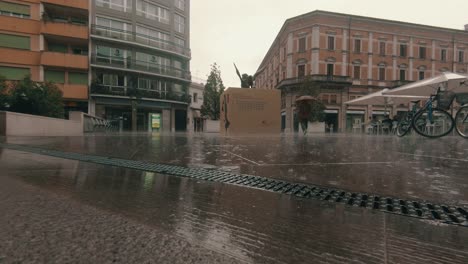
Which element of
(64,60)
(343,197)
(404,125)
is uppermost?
(64,60)

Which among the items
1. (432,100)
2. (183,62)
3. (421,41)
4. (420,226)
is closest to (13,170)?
(420,226)

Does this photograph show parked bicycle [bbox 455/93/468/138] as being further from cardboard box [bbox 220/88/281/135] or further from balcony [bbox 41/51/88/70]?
balcony [bbox 41/51/88/70]

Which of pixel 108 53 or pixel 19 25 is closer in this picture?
pixel 19 25

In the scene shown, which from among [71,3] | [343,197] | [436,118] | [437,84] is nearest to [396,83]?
[437,84]

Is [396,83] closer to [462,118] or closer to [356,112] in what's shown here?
[356,112]

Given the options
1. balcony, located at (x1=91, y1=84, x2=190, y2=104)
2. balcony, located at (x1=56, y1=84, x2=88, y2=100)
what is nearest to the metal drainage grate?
balcony, located at (x1=56, y1=84, x2=88, y2=100)

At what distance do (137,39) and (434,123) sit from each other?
1193 inches

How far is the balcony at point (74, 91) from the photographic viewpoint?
86.5 feet

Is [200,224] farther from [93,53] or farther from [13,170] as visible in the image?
[93,53]

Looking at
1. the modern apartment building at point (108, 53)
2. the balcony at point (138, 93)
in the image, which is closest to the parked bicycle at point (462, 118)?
the modern apartment building at point (108, 53)

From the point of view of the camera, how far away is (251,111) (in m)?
14.9

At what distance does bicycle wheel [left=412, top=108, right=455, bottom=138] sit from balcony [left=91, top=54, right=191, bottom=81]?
1120 inches

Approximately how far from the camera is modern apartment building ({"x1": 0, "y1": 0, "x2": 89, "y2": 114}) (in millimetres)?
24625

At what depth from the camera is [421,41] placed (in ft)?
126
